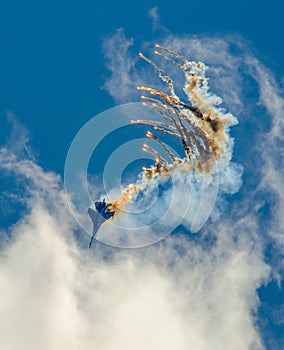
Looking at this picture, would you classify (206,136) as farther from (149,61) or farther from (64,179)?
(64,179)

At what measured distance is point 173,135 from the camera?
12156 centimetres

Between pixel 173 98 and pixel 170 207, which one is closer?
pixel 173 98

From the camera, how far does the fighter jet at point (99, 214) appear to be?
431 feet

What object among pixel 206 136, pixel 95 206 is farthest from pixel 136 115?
pixel 95 206

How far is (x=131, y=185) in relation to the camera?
436 ft

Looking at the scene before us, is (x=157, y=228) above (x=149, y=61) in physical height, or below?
below

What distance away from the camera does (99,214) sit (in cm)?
13212

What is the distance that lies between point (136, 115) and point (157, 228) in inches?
1214

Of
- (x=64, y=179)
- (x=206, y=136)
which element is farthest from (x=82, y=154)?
(x=206, y=136)

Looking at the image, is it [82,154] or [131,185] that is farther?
[131,185]

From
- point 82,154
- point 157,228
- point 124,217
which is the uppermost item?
point 82,154

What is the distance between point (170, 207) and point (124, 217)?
14176mm

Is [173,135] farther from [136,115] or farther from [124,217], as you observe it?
[124,217]

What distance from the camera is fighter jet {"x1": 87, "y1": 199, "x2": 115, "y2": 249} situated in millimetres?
131500
